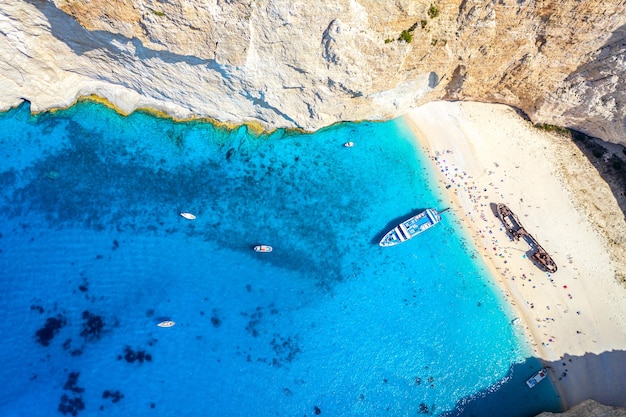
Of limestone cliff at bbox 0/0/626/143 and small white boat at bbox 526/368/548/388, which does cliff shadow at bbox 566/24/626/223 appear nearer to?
limestone cliff at bbox 0/0/626/143

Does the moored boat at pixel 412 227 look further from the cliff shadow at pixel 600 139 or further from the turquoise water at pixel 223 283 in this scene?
the cliff shadow at pixel 600 139

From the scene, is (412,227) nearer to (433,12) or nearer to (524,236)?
(524,236)

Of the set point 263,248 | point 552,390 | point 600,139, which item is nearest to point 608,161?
point 600,139

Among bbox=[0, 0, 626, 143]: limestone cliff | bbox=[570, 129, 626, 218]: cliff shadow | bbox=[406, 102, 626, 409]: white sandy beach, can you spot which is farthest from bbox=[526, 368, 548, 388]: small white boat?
bbox=[0, 0, 626, 143]: limestone cliff

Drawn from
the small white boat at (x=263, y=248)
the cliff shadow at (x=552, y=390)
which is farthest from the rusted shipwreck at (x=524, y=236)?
the small white boat at (x=263, y=248)

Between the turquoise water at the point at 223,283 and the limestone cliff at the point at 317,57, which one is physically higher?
the limestone cliff at the point at 317,57

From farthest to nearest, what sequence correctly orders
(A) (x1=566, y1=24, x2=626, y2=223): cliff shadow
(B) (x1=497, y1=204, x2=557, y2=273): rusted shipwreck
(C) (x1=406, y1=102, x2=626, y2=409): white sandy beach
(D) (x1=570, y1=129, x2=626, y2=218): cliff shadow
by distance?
1. (D) (x1=570, y1=129, x2=626, y2=218): cliff shadow
2. (B) (x1=497, y1=204, x2=557, y2=273): rusted shipwreck
3. (C) (x1=406, y1=102, x2=626, y2=409): white sandy beach
4. (A) (x1=566, y1=24, x2=626, y2=223): cliff shadow
